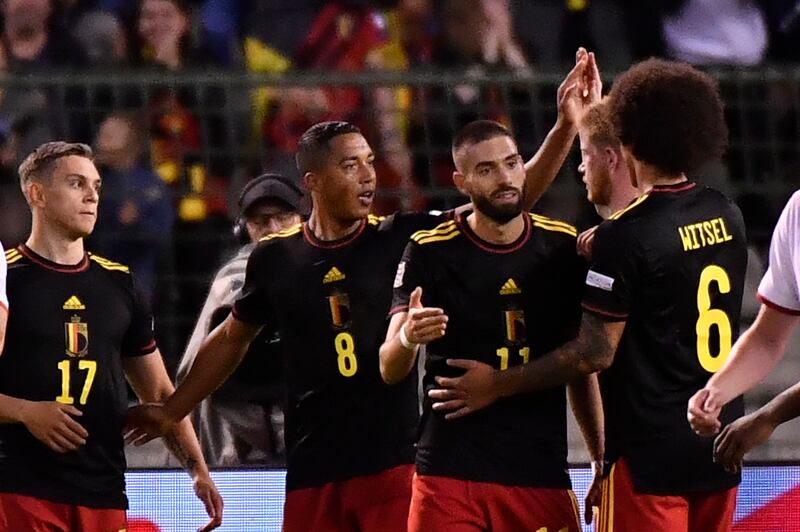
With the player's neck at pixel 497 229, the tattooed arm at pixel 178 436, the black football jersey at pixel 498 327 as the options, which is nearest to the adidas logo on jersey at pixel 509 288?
the black football jersey at pixel 498 327

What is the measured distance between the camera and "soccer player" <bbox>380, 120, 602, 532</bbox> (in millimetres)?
5684

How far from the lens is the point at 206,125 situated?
9.26 metres

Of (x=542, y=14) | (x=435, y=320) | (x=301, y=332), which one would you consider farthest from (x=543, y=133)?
(x=435, y=320)

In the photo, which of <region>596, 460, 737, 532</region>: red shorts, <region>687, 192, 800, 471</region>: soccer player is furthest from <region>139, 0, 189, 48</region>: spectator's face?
<region>687, 192, 800, 471</region>: soccer player

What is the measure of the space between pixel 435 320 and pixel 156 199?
3.86m

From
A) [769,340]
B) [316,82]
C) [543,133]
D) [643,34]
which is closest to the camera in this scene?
[769,340]

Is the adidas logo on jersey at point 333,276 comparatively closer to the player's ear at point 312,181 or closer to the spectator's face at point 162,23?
the player's ear at point 312,181

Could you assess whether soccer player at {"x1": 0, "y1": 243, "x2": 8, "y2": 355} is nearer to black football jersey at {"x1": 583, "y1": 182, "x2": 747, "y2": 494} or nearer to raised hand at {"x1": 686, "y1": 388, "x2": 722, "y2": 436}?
black football jersey at {"x1": 583, "y1": 182, "x2": 747, "y2": 494}

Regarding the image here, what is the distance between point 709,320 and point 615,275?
0.33 meters

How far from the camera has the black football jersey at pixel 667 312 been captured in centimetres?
540

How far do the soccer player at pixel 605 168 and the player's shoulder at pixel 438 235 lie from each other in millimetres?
465

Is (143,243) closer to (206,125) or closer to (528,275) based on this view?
(206,125)

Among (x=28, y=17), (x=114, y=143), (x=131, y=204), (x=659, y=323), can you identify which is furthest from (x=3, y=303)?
(x=28, y=17)

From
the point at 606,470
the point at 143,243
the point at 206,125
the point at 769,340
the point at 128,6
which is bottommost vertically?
the point at 606,470
